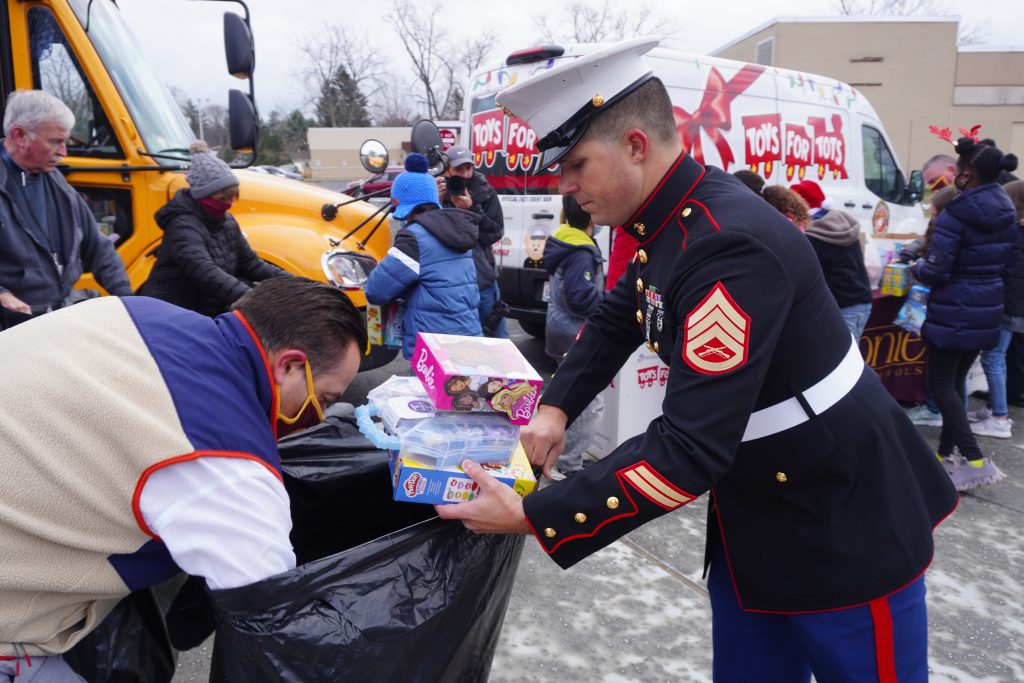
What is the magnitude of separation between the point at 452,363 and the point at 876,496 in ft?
2.85

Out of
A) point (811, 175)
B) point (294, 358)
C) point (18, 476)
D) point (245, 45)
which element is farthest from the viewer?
point (811, 175)

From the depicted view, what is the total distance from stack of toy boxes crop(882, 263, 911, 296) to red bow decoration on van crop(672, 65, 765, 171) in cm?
158

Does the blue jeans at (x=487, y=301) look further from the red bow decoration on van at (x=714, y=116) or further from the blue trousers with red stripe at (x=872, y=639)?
the blue trousers with red stripe at (x=872, y=639)

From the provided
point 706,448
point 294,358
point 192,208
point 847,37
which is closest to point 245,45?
point 192,208

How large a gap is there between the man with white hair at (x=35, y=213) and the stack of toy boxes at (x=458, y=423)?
222 cm

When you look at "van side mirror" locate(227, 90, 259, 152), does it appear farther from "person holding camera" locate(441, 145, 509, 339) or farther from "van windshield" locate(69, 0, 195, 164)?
"person holding camera" locate(441, 145, 509, 339)

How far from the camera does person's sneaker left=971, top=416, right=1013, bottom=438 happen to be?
492 centimetres

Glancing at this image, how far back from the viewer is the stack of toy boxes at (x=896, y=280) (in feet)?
15.8

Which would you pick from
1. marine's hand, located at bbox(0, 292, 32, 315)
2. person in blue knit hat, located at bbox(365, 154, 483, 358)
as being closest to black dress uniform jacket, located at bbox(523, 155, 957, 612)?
person in blue knit hat, located at bbox(365, 154, 483, 358)

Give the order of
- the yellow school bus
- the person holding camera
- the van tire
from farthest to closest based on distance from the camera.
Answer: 1. the van tire
2. the person holding camera
3. the yellow school bus

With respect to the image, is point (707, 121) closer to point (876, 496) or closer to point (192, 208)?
point (192, 208)

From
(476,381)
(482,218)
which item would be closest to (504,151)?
(482,218)

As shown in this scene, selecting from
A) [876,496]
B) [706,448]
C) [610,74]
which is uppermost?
[610,74]

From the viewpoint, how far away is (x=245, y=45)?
11.5 ft
